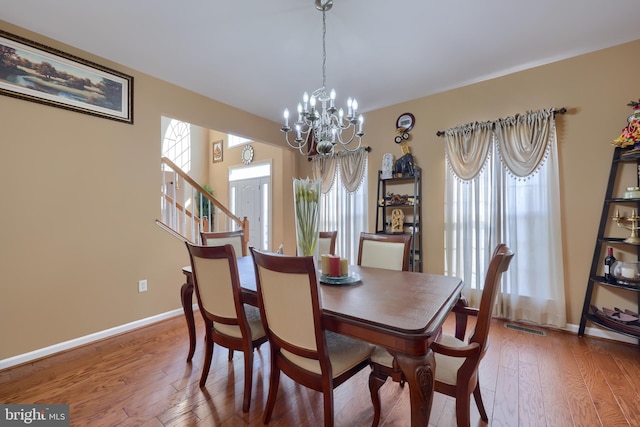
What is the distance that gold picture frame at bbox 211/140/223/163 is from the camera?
6.36 m

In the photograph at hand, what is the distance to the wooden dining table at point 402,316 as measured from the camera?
104 centimetres

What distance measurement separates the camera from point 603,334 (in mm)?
2432

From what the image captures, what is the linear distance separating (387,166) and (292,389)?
8.95 feet

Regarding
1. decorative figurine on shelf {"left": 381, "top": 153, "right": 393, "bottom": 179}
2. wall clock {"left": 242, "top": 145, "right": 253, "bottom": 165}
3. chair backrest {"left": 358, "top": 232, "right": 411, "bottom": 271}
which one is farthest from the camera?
wall clock {"left": 242, "top": 145, "right": 253, "bottom": 165}

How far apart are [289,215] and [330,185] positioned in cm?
106

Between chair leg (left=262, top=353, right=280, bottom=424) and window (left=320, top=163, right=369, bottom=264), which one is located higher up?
window (left=320, top=163, right=369, bottom=264)

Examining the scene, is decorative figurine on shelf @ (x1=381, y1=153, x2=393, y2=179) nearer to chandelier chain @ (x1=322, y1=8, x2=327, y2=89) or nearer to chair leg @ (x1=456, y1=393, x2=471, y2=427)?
chandelier chain @ (x1=322, y1=8, x2=327, y2=89)

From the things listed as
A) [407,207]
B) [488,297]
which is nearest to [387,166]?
[407,207]

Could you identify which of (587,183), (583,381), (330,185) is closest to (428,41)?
(587,183)

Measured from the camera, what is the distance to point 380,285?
1.65m

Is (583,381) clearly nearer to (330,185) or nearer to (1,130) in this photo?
(330,185)

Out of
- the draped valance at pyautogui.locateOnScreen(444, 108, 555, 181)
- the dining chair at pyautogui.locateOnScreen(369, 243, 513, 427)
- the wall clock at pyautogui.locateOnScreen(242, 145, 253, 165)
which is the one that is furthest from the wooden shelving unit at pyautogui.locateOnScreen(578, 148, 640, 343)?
→ the wall clock at pyautogui.locateOnScreen(242, 145, 253, 165)

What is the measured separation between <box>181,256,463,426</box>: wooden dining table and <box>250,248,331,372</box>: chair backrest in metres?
0.09

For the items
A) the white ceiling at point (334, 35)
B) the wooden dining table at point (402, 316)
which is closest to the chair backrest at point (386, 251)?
the wooden dining table at point (402, 316)
